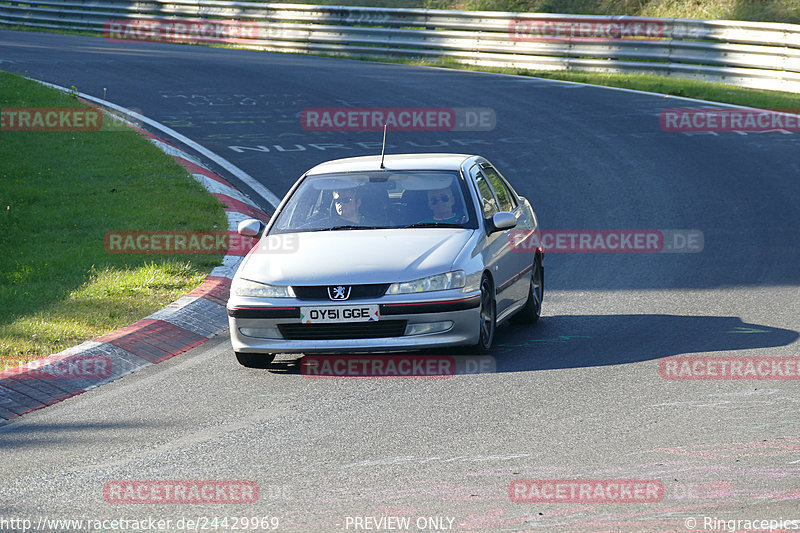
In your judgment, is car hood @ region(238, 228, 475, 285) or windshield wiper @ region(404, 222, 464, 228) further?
windshield wiper @ region(404, 222, 464, 228)

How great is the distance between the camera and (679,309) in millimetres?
10320

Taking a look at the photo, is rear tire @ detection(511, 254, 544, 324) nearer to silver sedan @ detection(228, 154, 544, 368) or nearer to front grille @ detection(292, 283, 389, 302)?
silver sedan @ detection(228, 154, 544, 368)

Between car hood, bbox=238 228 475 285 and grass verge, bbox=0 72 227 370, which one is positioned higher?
car hood, bbox=238 228 475 285

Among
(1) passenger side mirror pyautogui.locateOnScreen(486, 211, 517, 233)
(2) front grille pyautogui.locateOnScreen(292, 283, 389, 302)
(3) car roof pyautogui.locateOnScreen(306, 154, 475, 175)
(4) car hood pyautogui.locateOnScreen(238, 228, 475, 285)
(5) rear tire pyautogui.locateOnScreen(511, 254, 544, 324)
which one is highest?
(3) car roof pyautogui.locateOnScreen(306, 154, 475, 175)

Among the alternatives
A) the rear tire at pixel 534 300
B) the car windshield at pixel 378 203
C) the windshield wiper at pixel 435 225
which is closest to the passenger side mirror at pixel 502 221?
the car windshield at pixel 378 203

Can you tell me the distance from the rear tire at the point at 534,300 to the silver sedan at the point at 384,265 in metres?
0.02

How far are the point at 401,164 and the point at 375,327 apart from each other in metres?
2.01

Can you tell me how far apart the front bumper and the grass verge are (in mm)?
1563

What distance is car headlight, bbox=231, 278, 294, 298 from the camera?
8.43 meters

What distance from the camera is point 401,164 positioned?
32.3ft

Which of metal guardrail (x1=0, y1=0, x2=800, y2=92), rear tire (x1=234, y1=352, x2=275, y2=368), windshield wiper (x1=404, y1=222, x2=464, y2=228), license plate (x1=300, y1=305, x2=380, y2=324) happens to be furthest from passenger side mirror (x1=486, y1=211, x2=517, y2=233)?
metal guardrail (x1=0, y1=0, x2=800, y2=92)

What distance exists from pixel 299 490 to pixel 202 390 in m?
2.35

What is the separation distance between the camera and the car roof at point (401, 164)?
9.76 m

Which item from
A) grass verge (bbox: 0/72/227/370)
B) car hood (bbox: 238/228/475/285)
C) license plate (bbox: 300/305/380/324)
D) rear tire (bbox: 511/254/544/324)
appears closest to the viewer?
license plate (bbox: 300/305/380/324)
